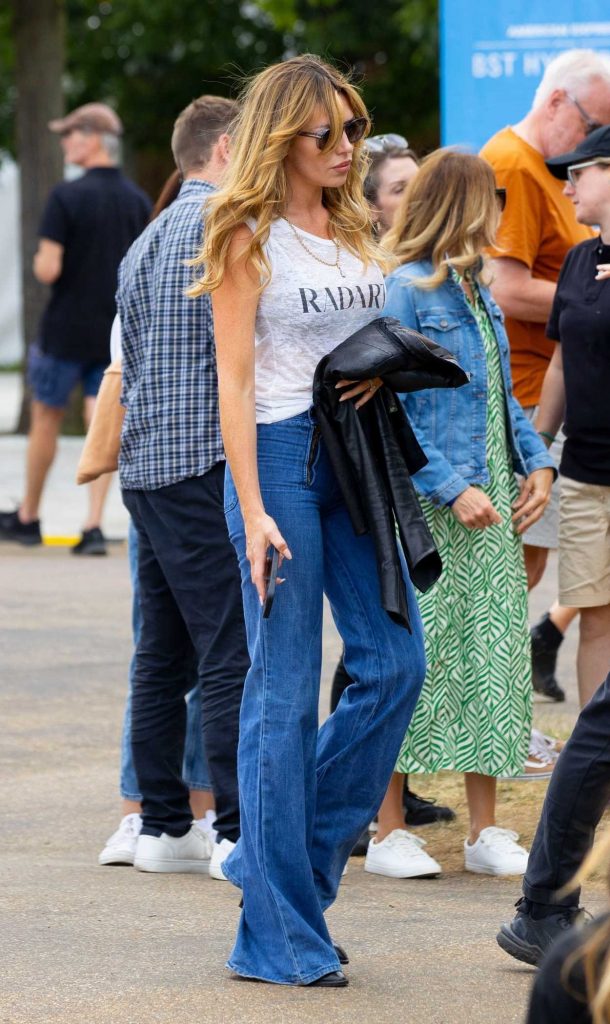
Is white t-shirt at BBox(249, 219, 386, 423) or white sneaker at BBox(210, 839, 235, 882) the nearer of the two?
white t-shirt at BBox(249, 219, 386, 423)

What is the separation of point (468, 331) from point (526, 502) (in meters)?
0.49

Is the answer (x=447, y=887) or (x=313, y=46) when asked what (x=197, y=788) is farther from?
(x=313, y=46)

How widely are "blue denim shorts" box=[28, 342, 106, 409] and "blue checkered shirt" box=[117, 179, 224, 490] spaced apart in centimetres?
557

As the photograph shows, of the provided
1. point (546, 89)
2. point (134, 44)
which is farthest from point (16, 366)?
point (546, 89)

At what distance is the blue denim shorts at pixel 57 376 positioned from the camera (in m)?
10.1

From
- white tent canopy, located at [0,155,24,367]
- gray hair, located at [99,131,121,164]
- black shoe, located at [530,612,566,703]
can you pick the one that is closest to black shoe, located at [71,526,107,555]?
gray hair, located at [99,131,121,164]

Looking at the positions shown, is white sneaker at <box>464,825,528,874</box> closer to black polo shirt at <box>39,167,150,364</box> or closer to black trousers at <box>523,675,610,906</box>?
black trousers at <box>523,675,610,906</box>

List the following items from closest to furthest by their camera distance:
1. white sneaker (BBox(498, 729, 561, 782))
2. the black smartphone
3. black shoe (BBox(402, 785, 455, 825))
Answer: the black smartphone
black shoe (BBox(402, 785, 455, 825))
white sneaker (BBox(498, 729, 561, 782))

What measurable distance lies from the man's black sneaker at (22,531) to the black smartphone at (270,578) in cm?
712

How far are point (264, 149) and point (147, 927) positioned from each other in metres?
1.79

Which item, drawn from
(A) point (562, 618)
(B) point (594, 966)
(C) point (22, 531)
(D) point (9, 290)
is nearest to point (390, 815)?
(A) point (562, 618)

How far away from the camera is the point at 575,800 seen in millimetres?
3502

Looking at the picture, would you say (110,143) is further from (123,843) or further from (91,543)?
(123,843)

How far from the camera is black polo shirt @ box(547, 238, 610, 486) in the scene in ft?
16.1
